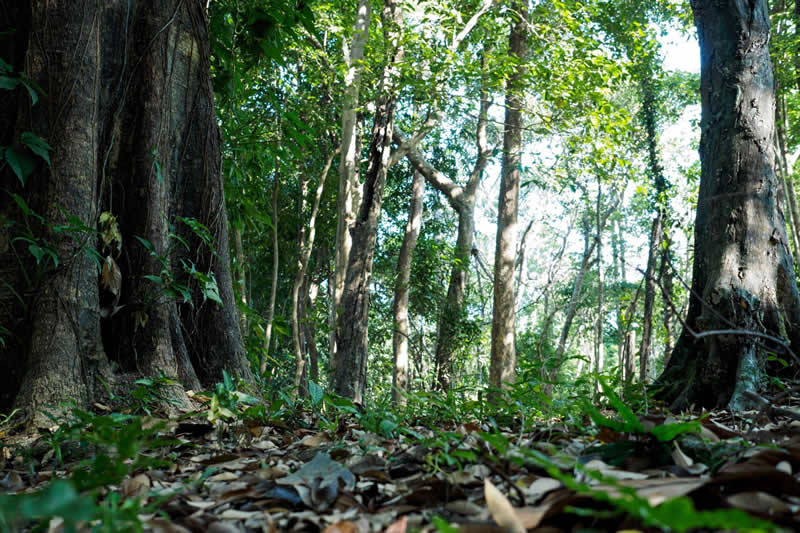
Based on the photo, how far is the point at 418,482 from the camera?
4.88 ft

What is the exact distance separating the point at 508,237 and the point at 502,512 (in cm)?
1013

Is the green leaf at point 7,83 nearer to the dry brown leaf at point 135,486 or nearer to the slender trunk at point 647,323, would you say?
the dry brown leaf at point 135,486

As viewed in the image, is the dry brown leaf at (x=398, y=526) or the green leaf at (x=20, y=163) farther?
the green leaf at (x=20, y=163)

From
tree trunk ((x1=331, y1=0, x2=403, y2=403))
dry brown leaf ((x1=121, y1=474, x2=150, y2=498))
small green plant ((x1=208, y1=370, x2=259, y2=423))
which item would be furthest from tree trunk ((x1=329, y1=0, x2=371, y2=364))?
dry brown leaf ((x1=121, y1=474, x2=150, y2=498))

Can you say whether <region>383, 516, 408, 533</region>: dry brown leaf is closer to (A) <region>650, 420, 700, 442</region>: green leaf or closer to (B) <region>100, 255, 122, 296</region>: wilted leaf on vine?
(A) <region>650, 420, 700, 442</region>: green leaf

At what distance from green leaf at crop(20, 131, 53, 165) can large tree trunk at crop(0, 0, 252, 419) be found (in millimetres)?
69

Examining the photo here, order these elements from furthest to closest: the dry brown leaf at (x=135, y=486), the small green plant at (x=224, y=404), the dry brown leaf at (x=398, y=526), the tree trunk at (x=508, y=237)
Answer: the tree trunk at (x=508, y=237)
the small green plant at (x=224, y=404)
the dry brown leaf at (x=135, y=486)
the dry brown leaf at (x=398, y=526)

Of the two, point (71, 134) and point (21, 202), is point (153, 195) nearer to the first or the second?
point (71, 134)

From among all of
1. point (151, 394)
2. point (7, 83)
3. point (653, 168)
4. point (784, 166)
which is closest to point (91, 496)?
point (151, 394)

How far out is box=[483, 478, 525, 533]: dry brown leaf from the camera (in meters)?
1.05

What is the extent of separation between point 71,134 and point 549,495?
105 inches

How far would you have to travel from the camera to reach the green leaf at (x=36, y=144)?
2639mm

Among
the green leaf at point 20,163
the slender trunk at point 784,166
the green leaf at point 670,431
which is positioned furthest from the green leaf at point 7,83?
the slender trunk at point 784,166

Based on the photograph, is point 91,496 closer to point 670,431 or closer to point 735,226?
point 670,431
